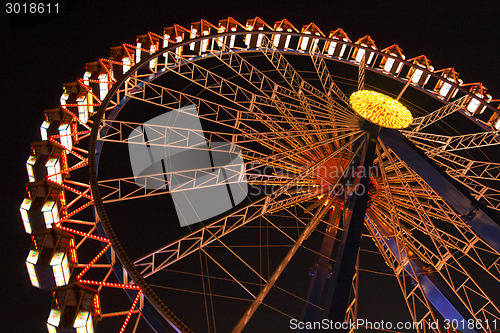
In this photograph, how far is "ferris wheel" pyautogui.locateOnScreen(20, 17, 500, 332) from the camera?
354 inches

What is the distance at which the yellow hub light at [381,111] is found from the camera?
13.7 metres

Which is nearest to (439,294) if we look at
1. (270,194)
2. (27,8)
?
(270,194)

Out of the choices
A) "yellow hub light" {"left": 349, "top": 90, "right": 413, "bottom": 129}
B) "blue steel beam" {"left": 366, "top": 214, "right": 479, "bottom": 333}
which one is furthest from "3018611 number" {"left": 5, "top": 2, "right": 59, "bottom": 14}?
"blue steel beam" {"left": 366, "top": 214, "right": 479, "bottom": 333}

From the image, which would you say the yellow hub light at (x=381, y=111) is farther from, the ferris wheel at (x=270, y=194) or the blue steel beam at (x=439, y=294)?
the blue steel beam at (x=439, y=294)

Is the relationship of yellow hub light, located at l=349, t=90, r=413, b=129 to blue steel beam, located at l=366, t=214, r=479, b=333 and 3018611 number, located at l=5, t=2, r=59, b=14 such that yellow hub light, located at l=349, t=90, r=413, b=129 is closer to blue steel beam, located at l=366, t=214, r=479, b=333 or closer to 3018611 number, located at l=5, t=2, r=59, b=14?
blue steel beam, located at l=366, t=214, r=479, b=333

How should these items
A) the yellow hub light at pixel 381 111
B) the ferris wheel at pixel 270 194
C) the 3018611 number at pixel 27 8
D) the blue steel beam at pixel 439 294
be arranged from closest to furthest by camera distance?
the ferris wheel at pixel 270 194 → the blue steel beam at pixel 439 294 → the yellow hub light at pixel 381 111 → the 3018611 number at pixel 27 8

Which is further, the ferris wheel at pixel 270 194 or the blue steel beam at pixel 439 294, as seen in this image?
the blue steel beam at pixel 439 294

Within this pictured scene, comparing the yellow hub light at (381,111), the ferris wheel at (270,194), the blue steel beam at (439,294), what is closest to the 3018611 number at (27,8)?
the ferris wheel at (270,194)

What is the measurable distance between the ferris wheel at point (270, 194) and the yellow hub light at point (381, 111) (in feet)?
0.21

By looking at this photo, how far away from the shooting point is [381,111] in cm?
1391

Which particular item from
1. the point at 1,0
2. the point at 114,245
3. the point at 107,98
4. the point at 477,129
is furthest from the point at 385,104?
the point at 1,0

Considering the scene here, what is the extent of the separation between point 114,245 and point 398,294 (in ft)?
54.4

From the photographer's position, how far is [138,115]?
943 inches

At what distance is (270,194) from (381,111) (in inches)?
205
